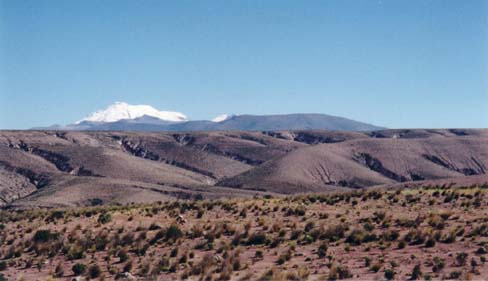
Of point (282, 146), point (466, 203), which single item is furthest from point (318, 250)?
point (282, 146)

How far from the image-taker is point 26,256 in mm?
27469

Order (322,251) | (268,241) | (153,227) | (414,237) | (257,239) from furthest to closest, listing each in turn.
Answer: (153,227) → (257,239) → (268,241) → (414,237) → (322,251)

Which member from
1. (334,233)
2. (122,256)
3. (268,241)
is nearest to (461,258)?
(334,233)

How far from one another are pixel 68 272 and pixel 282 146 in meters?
148

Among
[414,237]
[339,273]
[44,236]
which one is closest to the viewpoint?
[339,273]

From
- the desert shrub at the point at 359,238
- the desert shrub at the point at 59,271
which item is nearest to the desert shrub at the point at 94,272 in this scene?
the desert shrub at the point at 59,271

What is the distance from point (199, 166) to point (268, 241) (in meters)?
116

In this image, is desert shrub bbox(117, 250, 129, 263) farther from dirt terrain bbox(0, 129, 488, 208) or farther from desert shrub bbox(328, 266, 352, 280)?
dirt terrain bbox(0, 129, 488, 208)

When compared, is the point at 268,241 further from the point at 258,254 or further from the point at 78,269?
the point at 78,269

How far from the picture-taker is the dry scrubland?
2166 cm

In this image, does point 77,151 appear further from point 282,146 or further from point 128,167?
point 282,146

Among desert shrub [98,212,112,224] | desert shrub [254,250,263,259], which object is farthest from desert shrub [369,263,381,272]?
desert shrub [98,212,112,224]

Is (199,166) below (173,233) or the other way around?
below

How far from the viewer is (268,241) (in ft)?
87.1
